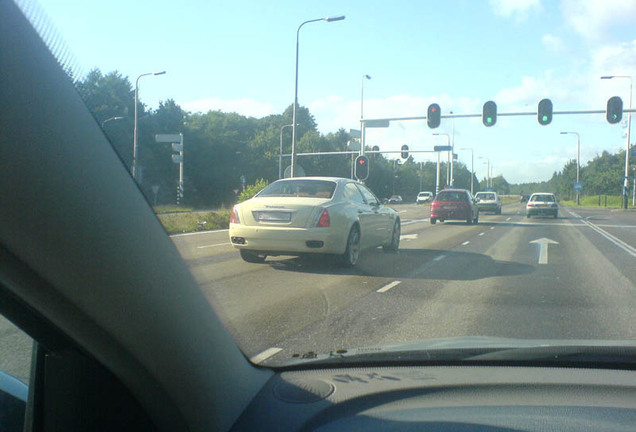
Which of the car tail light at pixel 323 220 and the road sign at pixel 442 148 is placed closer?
the car tail light at pixel 323 220

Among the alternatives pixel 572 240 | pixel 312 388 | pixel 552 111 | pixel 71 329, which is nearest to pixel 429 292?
pixel 312 388

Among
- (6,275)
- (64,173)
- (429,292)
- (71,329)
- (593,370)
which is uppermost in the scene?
(64,173)

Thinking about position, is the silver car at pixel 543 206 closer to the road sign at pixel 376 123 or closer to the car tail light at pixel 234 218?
the road sign at pixel 376 123

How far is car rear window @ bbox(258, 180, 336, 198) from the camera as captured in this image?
32.0 ft

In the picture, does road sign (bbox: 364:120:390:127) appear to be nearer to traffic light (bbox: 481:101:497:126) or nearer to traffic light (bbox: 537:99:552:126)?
traffic light (bbox: 481:101:497:126)

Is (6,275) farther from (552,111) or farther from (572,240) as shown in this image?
(552,111)

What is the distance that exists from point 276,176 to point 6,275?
96.9 feet

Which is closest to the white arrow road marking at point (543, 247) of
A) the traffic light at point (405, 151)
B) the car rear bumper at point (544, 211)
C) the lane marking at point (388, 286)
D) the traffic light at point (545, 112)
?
the lane marking at point (388, 286)

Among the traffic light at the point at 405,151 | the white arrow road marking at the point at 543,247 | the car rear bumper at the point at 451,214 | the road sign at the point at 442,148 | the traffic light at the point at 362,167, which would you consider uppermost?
the road sign at the point at 442,148

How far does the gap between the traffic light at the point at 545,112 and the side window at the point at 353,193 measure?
1705 cm

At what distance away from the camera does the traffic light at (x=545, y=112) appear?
81.7 ft

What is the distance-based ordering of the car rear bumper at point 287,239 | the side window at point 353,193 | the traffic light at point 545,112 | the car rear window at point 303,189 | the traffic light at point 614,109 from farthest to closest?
the traffic light at point 545,112
the traffic light at point 614,109
the side window at point 353,193
the car rear window at point 303,189
the car rear bumper at point 287,239

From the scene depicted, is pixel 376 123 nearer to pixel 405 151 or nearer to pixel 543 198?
pixel 405 151

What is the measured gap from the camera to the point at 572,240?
17.6 m
